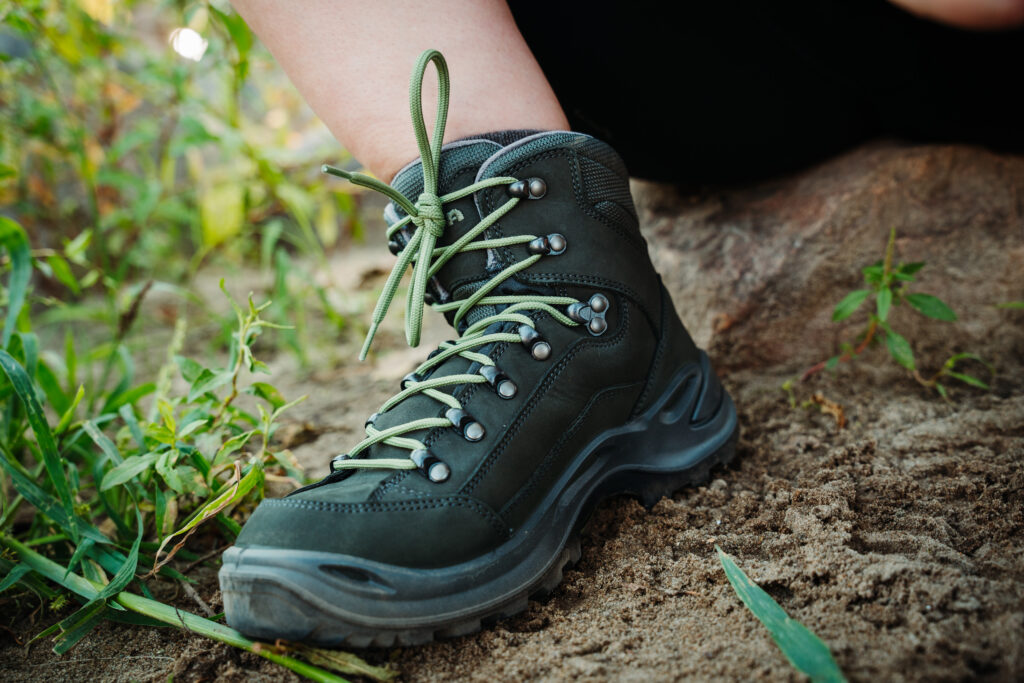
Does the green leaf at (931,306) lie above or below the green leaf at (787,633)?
below

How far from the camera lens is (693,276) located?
55.2 inches

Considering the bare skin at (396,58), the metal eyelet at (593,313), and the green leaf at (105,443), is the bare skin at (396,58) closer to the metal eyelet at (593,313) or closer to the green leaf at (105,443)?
the metal eyelet at (593,313)

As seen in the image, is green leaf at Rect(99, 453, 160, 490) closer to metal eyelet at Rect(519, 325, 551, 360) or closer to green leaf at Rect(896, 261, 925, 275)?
metal eyelet at Rect(519, 325, 551, 360)

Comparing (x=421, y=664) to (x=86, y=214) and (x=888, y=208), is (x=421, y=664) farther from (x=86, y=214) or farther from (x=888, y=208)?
(x=86, y=214)

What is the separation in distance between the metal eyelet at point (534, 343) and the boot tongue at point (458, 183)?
0.10 metres

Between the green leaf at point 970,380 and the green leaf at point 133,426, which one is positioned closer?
the green leaf at point 133,426

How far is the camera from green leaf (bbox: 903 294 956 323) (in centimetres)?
112

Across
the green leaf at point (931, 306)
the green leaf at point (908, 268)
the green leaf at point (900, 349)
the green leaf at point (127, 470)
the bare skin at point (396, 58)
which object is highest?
the bare skin at point (396, 58)

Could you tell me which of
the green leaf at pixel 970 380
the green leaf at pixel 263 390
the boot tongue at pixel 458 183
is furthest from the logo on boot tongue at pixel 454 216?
the green leaf at pixel 970 380

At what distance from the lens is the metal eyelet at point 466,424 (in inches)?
32.3

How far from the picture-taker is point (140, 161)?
95.6 inches

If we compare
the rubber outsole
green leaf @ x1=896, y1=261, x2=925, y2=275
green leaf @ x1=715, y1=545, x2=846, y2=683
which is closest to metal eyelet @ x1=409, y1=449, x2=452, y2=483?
the rubber outsole

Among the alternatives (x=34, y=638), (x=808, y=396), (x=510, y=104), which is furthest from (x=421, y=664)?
(x=808, y=396)

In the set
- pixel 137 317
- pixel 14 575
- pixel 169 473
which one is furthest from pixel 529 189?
pixel 137 317
